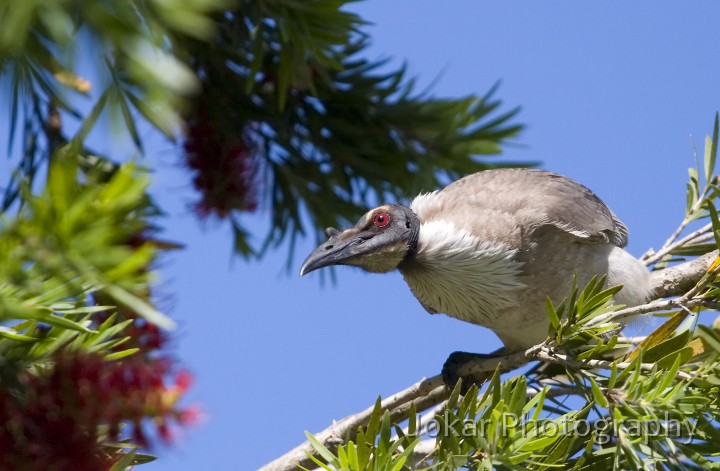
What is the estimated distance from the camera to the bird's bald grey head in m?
3.59

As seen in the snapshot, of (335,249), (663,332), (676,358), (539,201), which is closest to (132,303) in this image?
(676,358)

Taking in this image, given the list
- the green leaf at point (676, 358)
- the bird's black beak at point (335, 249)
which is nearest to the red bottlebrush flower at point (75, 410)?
the green leaf at point (676, 358)

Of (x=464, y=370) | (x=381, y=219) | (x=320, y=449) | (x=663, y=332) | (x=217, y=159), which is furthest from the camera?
(x=381, y=219)

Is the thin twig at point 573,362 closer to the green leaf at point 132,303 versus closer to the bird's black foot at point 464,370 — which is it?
the bird's black foot at point 464,370

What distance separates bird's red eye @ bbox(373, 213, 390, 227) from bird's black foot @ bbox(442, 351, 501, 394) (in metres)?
0.64

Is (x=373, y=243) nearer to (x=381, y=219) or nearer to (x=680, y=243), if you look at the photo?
(x=381, y=219)

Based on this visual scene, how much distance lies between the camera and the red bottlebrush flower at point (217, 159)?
326cm

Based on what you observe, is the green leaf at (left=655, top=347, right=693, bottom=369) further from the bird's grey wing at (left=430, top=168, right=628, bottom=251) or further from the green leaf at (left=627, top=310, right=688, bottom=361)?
the bird's grey wing at (left=430, top=168, right=628, bottom=251)

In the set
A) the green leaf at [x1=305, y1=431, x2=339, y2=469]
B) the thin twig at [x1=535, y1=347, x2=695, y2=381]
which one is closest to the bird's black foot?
the thin twig at [x1=535, y1=347, x2=695, y2=381]

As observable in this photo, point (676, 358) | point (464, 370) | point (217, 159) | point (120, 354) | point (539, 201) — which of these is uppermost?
point (217, 159)

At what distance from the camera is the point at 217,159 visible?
326cm

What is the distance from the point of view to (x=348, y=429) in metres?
2.66

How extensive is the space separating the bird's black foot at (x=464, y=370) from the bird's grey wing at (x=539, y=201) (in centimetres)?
59

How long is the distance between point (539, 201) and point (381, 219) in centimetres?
73
